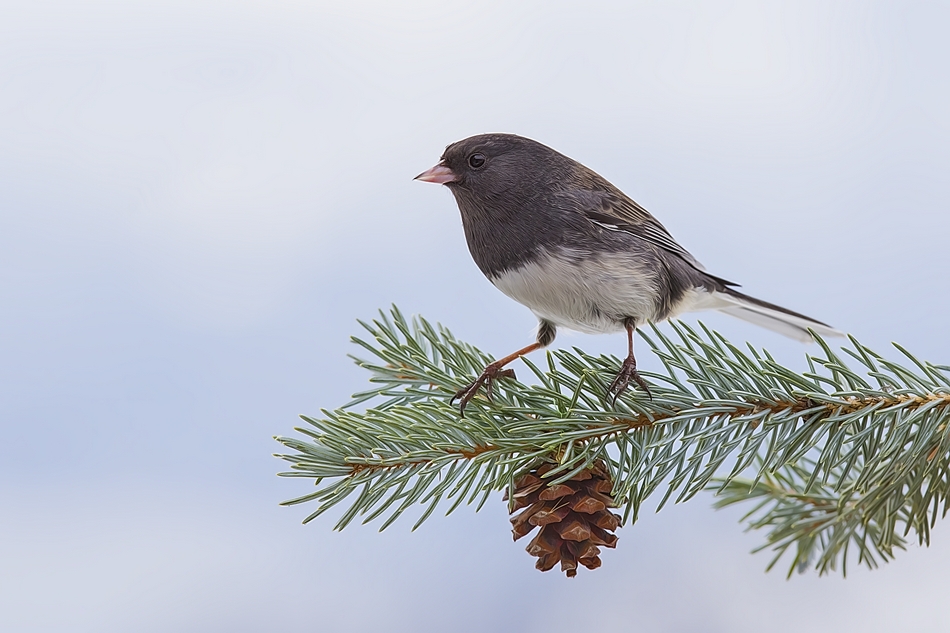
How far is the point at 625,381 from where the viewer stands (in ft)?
2.61

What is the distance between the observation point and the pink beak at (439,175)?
1115 millimetres

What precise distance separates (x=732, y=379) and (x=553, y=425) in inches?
6.7

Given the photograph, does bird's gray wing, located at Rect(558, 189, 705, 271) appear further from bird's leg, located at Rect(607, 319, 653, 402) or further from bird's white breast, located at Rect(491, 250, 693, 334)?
bird's leg, located at Rect(607, 319, 653, 402)

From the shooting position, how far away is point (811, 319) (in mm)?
1191

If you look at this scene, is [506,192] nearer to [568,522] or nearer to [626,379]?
[626,379]

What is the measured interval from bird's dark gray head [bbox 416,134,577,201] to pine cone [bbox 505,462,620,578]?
0.48m

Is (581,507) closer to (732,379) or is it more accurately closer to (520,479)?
(520,479)

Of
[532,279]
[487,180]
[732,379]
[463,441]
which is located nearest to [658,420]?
[732,379]

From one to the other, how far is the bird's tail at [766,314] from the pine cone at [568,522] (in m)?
0.57

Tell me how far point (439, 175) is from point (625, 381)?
460 millimetres

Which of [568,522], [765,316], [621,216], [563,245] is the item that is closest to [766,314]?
[765,316]

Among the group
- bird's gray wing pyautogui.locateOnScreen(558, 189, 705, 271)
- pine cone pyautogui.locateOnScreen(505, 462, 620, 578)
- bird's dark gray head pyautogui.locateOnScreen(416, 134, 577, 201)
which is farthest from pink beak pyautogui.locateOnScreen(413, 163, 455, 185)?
pine cone pyautogui.locateOnScreen(505, 462, 620, 578)

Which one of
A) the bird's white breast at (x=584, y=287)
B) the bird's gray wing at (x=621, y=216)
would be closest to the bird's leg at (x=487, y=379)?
the bird's white breast at (x=584, y=287)

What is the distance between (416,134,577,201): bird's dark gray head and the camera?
110 cm
